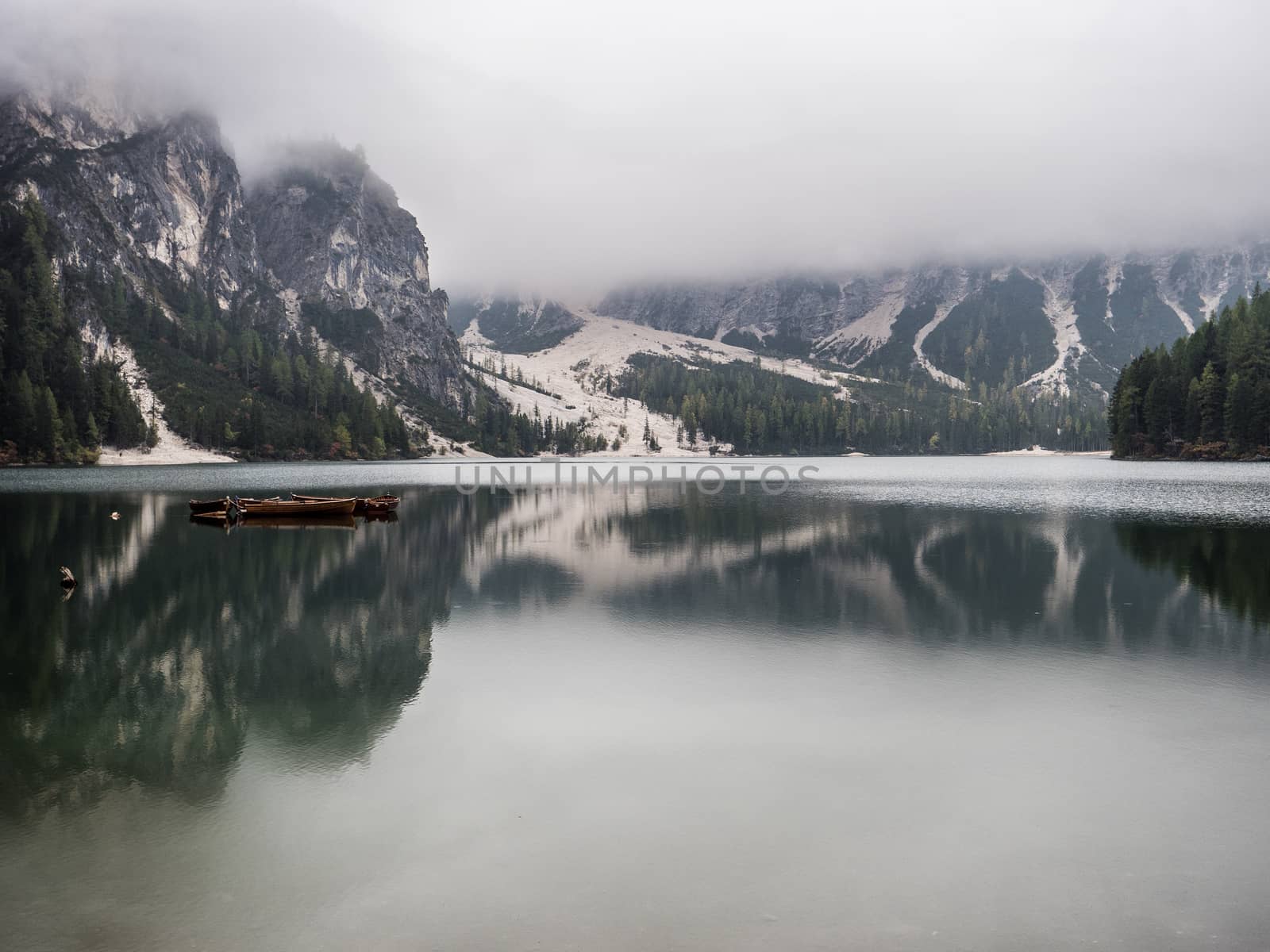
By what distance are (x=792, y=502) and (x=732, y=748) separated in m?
62.4

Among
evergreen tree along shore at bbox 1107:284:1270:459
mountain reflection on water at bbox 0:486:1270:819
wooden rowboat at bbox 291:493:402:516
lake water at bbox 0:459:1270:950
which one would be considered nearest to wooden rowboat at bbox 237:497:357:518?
wooden rowboat at bbox 291:493:402:516

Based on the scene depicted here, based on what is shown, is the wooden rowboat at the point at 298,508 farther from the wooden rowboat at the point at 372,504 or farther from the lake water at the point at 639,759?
the lake water at the point at 639,759

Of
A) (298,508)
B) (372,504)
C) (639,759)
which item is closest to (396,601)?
(639,759)

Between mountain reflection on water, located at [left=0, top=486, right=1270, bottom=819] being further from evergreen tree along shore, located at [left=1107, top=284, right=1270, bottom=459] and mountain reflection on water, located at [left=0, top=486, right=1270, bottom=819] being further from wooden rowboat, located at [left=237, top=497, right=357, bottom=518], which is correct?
evergreen tree along shore, located at [left=1107, top=284, right=1270, bottom=459]

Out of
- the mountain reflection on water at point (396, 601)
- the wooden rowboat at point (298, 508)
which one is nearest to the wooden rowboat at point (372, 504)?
the wooden rowboat at point (298, 508)

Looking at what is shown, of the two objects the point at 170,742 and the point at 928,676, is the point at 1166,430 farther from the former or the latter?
the point at 170,742

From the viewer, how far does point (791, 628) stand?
26.3 metres

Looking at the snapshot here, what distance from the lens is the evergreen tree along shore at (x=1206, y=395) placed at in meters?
140

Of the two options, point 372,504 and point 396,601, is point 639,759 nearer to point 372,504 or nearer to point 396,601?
point 396,601

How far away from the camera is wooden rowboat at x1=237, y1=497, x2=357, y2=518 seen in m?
65.6

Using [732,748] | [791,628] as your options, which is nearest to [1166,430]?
[791,628]

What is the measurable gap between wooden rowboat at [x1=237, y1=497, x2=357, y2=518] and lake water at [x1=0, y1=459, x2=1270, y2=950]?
27.9 metres

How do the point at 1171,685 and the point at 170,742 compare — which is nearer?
the point at 170,742

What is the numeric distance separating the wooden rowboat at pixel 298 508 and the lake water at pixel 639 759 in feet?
91.4
